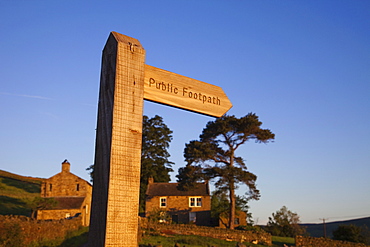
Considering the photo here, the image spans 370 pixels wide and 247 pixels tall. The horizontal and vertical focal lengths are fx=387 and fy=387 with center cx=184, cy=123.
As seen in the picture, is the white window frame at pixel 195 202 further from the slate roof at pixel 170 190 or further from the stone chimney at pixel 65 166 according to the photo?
the stone chimney at pixel 65 166

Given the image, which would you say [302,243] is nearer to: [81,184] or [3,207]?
[81,184]

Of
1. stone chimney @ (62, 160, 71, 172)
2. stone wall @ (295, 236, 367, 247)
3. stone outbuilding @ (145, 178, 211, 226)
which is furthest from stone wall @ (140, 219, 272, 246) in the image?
stone chimney @ (62, 160, 71, 172)

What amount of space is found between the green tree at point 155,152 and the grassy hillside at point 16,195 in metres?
9.06

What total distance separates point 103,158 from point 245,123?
37748mm

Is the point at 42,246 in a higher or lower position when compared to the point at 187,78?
lower

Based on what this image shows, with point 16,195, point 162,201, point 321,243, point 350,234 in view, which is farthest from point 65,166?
point 350,234

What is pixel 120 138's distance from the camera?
2412 millimetres

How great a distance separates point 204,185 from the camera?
1945 inches

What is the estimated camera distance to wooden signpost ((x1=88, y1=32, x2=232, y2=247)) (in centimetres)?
231

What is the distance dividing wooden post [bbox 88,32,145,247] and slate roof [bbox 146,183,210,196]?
149 ft

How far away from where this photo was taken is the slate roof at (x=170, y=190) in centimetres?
4772

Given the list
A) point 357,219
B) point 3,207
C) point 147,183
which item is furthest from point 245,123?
point 357,219

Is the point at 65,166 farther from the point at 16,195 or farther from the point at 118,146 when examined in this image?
the point at 118,146


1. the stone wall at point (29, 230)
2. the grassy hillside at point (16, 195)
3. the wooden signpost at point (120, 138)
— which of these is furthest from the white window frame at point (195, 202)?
the wooden signpost at point (120, 138)
